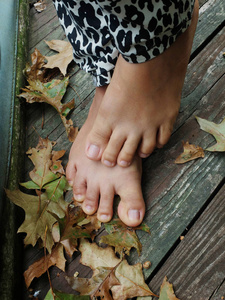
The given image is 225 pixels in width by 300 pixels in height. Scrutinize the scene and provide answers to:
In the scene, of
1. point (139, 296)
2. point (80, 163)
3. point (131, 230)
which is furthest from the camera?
point (80, 163)

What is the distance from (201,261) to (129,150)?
0.41 meters

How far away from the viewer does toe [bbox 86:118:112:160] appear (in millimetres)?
1082

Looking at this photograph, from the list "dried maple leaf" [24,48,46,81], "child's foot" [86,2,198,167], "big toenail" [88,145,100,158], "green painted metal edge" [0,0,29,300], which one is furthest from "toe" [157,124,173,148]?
"dried maple leaf" [24,48,46,81]

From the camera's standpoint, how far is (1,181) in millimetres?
1126

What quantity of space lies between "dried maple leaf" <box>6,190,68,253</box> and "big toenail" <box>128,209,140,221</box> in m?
0.24

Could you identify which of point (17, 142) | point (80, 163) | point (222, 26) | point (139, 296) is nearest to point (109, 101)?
point (80, 163)

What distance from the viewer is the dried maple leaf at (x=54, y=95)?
1.34 meters

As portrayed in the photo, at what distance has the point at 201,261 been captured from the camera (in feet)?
3.06

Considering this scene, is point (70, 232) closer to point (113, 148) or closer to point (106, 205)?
point (106, 205)

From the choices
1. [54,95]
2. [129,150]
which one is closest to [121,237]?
[129,150]

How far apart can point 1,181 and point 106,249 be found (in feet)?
1.49

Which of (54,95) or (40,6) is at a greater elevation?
(40,6)

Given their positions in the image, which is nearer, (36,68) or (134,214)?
(134,214)

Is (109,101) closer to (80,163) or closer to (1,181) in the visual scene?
(80,163)
